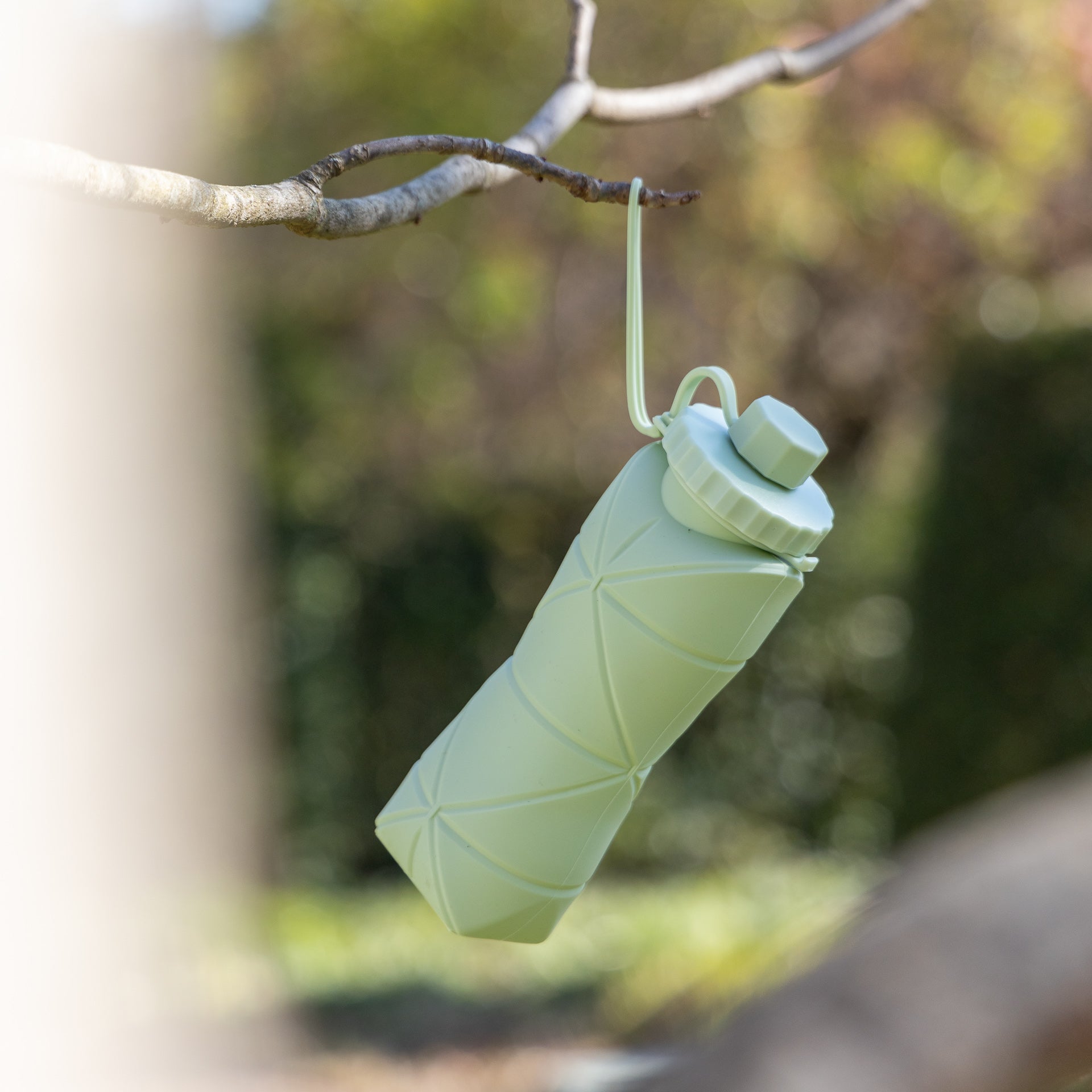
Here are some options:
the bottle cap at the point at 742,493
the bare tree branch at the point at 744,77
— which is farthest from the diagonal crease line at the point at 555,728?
the bare tree branch at the point at 744,77

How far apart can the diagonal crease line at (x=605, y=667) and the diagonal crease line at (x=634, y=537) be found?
0.03m

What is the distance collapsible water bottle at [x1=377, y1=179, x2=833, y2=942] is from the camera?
3.02 ft

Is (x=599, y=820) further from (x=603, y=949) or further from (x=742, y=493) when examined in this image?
(x=603, y=949)

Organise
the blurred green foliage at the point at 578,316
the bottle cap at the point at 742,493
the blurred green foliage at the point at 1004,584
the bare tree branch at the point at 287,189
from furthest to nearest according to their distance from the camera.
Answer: the blurred green foliage at the point at 578,316, the blurred green foliage at the point at 1004,584, the bottle cap at the point at 742,493, the bare tree branch at the point at 287,189

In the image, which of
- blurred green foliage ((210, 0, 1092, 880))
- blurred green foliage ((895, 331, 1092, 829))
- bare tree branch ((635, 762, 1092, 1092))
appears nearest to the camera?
bare tree branch ((635, 762, 1092, 1092))

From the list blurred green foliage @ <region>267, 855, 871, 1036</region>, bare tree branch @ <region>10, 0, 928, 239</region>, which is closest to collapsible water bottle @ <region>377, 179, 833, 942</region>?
bare tree branch @ <region>10, 0, 928, 239</region>

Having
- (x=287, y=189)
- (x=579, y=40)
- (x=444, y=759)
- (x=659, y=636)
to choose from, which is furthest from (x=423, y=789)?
(x=579, y=40)

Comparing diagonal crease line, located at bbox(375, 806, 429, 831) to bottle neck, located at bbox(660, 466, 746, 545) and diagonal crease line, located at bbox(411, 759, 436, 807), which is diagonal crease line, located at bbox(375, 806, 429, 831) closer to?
diagonal crease line, located at bbox(411, 759, 436, 807)

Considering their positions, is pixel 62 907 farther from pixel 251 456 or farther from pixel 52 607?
pixel 251 456

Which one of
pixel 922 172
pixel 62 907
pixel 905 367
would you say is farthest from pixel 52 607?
pixel 905 367

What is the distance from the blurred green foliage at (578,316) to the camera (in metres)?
5.47

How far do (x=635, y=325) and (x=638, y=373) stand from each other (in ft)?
0.13

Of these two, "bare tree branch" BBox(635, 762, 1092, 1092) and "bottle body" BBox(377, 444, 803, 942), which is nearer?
"bare tree branch" BBox(635, 762, 1092, 1092)

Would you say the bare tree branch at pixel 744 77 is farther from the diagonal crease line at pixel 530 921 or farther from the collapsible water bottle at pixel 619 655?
the diagonal crease line at pixel 530 921
